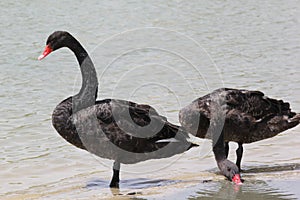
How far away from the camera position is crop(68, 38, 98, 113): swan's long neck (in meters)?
6.18

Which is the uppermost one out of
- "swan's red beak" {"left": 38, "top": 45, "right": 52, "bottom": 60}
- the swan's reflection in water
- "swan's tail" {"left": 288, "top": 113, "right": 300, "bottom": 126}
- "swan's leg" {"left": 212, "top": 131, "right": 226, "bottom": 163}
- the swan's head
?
the swan's head

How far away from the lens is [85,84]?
21.1 feet

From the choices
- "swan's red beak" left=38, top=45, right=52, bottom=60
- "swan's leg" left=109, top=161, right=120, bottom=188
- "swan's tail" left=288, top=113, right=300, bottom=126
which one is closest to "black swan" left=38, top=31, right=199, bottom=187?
"swan's leg" left=109, top=161, right=120, bottom=188

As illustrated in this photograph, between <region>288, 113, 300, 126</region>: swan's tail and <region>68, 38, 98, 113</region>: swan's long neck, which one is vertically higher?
<region>68, 38, 98, 113</region>: swan's long neck

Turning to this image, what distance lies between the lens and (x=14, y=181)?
6.56m

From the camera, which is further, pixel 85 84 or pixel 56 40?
pixel 56 40

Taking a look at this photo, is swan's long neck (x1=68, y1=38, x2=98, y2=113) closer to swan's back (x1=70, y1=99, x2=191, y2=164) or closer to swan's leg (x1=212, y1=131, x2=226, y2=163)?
swan's back (x1=70, y1=99, x2=191, y2=164)

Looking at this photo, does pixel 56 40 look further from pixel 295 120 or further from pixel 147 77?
pixel 147 77

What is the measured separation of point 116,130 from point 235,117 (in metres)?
1.28

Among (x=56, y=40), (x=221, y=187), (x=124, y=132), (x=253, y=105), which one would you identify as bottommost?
(x=221, y=187)

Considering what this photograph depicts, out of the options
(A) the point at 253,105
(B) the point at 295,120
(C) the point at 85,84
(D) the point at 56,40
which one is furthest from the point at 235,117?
(D) the point at 56,40

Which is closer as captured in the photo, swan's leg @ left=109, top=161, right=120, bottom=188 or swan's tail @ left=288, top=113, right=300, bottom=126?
swan's leg @ left=109, top=161, right=120, bottom=188

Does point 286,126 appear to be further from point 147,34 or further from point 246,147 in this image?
point 147,34

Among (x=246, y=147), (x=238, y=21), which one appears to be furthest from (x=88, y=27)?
(x=246, y=147)
